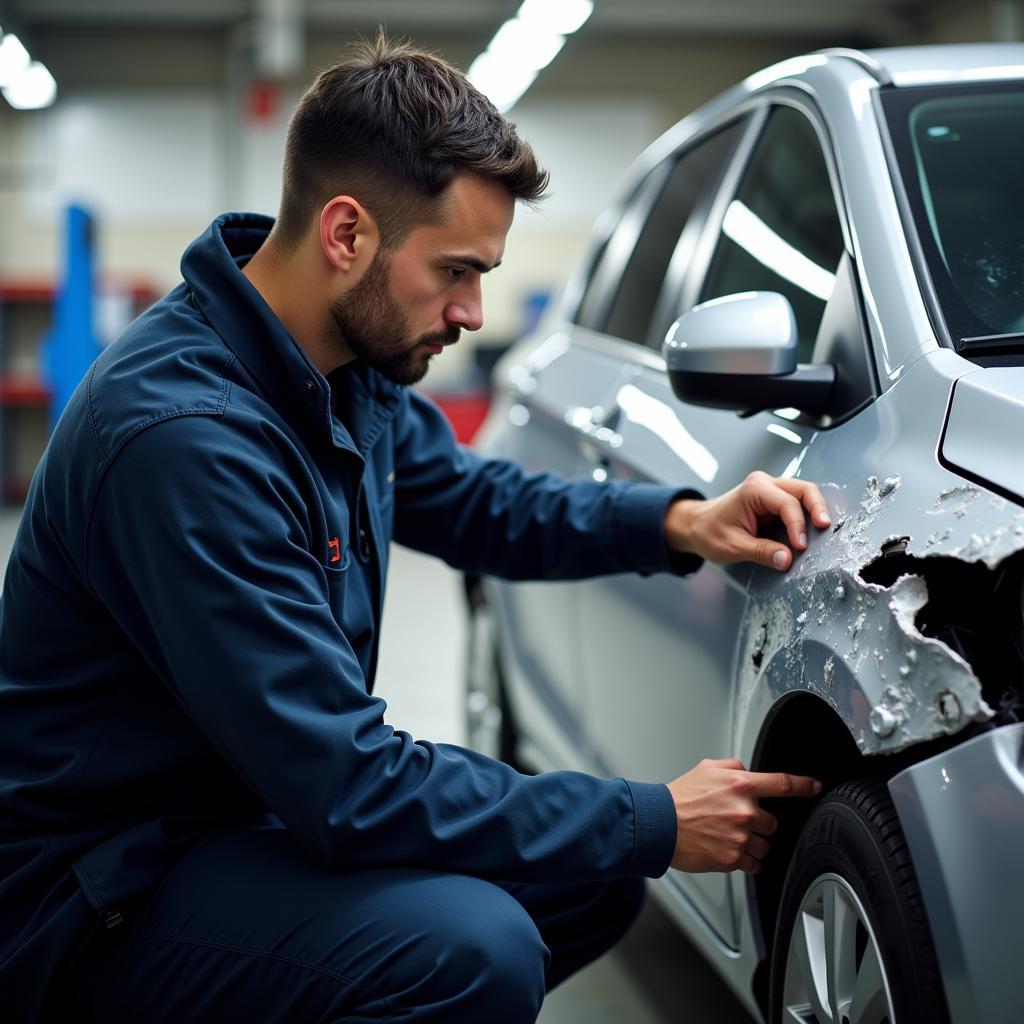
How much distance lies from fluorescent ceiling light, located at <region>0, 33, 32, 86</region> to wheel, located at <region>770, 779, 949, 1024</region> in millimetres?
9275

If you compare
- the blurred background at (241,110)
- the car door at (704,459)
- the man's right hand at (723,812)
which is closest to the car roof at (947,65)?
the car door at (704,459)

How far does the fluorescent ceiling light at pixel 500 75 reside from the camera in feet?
34.1

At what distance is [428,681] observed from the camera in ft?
13.9

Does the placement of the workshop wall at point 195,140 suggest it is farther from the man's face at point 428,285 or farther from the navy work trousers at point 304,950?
the navy work trousers at point 304,950

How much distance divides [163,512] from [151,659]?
0.18 m

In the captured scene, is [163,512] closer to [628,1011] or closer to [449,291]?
[449,291]

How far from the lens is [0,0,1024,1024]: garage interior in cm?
1086

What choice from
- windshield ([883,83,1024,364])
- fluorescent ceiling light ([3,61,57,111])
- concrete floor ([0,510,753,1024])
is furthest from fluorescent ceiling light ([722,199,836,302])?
fluorescent ceiling light ([3,61,57,111])

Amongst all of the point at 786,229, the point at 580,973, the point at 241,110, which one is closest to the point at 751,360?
the point at 786,229

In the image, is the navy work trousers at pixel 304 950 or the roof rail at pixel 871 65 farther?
the roof rail at pixel 871 65

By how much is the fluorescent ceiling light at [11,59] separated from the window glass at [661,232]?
7966 millimetres

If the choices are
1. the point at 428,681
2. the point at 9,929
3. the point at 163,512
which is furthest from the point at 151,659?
the point at 428,681

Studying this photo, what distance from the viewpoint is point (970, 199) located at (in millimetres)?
1542

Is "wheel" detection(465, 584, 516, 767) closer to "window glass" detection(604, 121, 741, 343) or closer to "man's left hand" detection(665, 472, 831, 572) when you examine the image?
"window glass" detection(604, 121, 741, 343)
